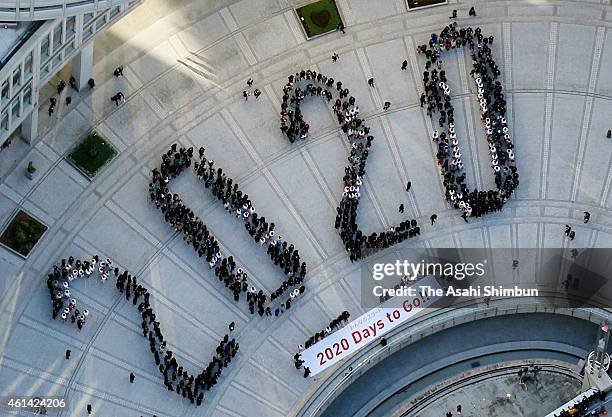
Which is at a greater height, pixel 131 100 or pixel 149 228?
pixel 131 100

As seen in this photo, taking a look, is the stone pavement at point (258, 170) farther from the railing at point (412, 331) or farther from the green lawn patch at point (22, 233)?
the railing at point (412, 331)

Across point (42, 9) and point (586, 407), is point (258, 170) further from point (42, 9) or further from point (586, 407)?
point (586, 407)

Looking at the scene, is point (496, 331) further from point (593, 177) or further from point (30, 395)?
point (30, 395)

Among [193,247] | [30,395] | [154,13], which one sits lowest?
[30,395]

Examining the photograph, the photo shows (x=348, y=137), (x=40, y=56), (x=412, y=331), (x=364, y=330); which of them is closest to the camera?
(x=40, y=56)

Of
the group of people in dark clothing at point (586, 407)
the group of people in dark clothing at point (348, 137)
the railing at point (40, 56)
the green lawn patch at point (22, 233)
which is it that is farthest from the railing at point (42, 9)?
the group of people in dark clothing at point (586, 407)

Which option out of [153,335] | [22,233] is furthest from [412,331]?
[22,233]

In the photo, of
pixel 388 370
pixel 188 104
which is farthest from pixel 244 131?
pixel 388 370
